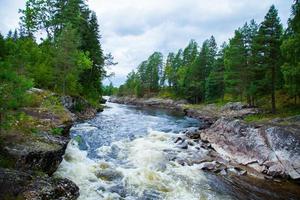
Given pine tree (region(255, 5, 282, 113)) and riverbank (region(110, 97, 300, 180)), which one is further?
pine tree (region(255, 5, 282, 113))

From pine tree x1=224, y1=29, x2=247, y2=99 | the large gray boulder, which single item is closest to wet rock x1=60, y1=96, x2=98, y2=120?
the large gray boulder

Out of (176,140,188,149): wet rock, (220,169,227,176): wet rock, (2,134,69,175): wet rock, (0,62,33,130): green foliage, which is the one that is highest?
(0,62,33,130): green foliage

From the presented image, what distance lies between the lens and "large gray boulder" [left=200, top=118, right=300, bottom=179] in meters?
16.5

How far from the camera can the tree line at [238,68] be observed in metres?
24.1

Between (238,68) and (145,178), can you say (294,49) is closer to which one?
(145,178)

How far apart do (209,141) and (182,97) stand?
5465 centimetres

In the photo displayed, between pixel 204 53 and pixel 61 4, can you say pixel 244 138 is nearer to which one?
pixel 61 4

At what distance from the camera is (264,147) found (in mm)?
18406

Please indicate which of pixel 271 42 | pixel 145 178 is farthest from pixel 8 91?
pixel 271 42

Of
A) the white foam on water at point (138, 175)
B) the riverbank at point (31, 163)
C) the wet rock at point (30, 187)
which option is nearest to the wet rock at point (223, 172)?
the white foam on water at point (138, 175)

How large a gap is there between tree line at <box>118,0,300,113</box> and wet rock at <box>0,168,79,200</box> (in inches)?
782

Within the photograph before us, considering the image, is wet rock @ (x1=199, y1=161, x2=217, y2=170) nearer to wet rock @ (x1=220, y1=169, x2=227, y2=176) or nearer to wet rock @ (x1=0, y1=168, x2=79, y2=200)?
wet rock @ (x1=220, y1=169, x2=227, y2=176)

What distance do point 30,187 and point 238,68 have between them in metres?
38.4

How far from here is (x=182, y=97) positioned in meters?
78.1
